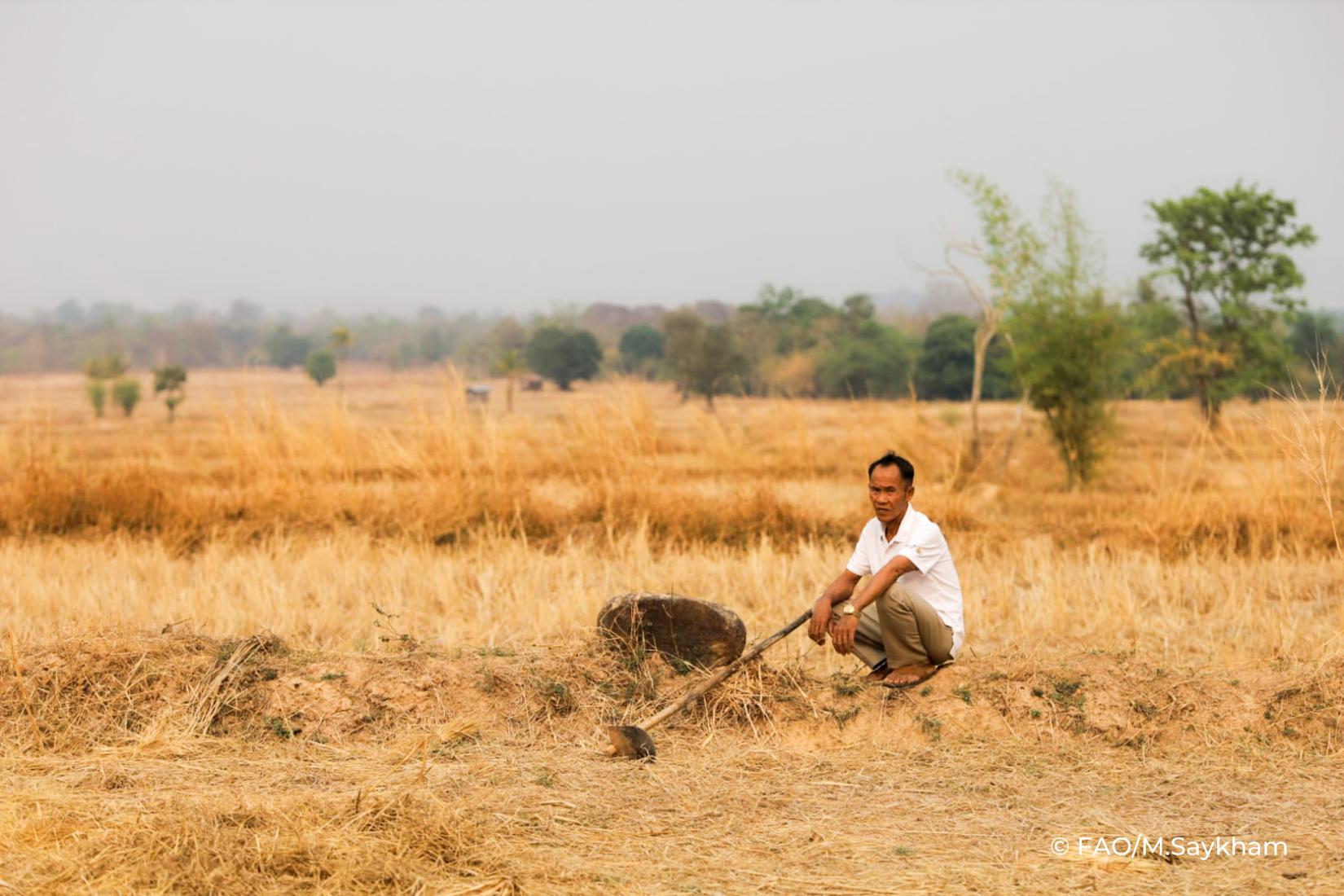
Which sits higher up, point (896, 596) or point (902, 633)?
point (896, 596)

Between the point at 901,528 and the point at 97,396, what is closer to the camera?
the point at 901,528

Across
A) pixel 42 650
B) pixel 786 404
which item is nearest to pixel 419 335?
pixel 786 404

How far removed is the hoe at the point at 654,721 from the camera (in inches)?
197

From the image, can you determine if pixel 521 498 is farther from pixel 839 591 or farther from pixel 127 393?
pixel 127 393

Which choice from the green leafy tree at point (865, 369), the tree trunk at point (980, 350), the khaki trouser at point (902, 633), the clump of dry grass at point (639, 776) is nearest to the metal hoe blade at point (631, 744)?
the clump of dry grass at point (639, 776)

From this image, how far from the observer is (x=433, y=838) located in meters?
3.79

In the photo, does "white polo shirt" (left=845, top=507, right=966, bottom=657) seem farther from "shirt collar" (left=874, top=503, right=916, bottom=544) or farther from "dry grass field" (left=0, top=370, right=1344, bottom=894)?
"dry grass field" (left=0, top=370, right=1344, bottom=894)

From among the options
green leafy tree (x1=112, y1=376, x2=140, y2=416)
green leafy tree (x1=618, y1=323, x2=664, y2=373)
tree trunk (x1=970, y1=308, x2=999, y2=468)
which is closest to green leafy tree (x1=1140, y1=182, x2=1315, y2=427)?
tree trunk (x1=970, y1=308, x2=999, y2=468)

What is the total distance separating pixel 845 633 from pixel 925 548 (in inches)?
20.4

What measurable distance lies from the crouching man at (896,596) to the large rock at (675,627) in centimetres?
66


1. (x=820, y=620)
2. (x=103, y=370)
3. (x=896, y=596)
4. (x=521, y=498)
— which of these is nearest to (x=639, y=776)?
(x=820, y=620)

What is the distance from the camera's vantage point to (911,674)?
5602mm

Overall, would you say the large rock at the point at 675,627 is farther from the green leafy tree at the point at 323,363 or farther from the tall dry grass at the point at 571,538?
the green leafy tree at the point at 323,363

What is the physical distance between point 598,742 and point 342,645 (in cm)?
223
